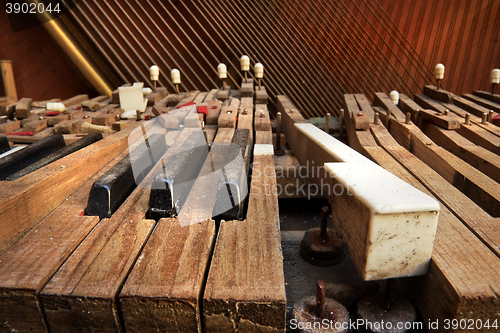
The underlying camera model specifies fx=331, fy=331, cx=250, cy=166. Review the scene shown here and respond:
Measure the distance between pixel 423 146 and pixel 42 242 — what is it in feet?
7.25

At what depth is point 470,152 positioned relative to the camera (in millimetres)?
2115

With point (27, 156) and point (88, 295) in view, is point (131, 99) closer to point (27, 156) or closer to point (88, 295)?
point (27, 156)

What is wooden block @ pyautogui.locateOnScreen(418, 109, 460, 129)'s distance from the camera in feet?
8.68

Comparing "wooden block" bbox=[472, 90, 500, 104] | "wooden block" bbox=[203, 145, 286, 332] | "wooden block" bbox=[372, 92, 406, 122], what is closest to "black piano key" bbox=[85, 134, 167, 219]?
"wooden block" bbox=[203, 145, 286, 332]

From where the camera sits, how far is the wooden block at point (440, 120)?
104 inches

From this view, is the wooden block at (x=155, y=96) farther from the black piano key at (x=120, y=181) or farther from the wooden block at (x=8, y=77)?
the wooden block at (x=8, y=77)

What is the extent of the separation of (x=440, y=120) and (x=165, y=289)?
2.63m

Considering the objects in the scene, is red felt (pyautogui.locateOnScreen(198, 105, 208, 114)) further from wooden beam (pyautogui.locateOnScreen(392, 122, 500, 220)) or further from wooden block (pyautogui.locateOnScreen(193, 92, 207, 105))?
wooden beam (pyautogui.locateOnScreen(392, 122, 500, 220))

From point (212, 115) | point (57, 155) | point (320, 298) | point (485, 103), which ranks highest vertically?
Result: point (485, 103)

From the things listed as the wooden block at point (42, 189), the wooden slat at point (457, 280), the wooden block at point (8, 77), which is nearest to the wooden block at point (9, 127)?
the wooden block at point (42, 189)

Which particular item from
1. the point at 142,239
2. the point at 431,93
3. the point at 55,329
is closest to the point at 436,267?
the point at 142,239

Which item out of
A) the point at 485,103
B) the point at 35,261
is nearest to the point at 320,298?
the point at 35,261

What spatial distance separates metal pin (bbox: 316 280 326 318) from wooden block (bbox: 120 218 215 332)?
0.39 meters

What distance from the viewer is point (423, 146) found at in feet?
7.29
